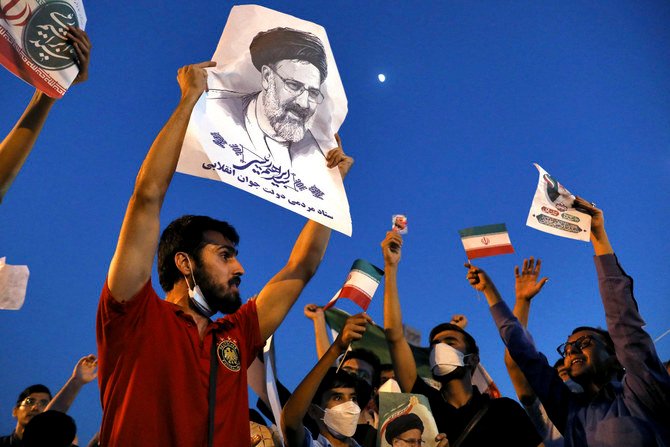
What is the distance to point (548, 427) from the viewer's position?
14.9ft

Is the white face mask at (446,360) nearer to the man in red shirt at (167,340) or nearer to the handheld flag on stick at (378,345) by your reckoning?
the handheld flag on stick at (378,345)

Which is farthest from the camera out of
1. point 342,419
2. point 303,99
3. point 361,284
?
point 361,284

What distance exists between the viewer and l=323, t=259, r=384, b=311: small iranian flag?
165 inches

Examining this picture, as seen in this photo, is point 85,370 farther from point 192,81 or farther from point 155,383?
point 192,81

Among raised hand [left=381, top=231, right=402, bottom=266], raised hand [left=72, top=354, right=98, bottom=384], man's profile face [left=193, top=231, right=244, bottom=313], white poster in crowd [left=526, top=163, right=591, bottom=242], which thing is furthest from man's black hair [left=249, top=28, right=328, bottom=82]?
raised hand [left=72, top=354, right=98, bottom=384]

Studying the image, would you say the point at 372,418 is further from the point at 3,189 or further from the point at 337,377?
the point at 3,189

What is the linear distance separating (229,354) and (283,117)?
1611mm

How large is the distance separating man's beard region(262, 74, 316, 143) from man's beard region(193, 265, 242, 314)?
3.67 ft

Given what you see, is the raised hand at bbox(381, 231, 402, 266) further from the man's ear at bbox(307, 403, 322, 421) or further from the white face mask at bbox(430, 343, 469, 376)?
the man's ear at bbox(307, 403, 322, 421)

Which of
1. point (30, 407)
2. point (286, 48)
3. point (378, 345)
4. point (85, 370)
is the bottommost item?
→ point (30, 407)

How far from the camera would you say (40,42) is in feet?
9.22

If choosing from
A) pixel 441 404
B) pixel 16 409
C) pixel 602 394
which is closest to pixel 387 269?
pixel 441 404

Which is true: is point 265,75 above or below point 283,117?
above

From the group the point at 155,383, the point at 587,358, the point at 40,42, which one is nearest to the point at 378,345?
the point at 587,358
